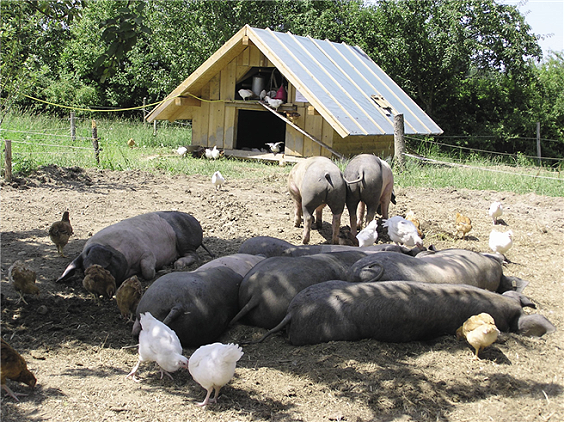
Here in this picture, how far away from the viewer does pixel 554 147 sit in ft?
70.6

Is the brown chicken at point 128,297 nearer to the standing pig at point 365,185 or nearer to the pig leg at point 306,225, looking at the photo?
the pig leg at point 306,225

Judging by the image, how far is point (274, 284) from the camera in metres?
4.64

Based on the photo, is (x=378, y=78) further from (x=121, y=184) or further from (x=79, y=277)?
(x=79, y=277)

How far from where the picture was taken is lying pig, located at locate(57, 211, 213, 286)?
17.7 feet

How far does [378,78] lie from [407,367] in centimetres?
1326

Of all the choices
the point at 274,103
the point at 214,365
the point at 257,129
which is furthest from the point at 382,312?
the point at 257,129

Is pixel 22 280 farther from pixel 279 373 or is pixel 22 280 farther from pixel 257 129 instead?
pixel 257 129

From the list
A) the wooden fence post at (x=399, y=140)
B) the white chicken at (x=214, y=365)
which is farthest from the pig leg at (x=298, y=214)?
the white chicken at (x=214, y=365)

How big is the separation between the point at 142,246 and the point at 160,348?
2.60 metres

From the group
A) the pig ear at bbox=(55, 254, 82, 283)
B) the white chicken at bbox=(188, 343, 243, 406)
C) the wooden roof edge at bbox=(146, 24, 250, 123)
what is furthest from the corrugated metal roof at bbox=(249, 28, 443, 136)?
the white chicken at bbox=(188, 343, 243, 406)

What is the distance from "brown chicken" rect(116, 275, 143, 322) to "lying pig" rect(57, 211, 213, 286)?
89 cm

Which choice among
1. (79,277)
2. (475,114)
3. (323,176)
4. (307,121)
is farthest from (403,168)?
(475,114)

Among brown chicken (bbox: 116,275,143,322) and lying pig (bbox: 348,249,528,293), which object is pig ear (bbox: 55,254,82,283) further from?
lying pig (bbox: 348,249,528,293)

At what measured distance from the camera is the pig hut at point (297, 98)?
12453 millimetres
